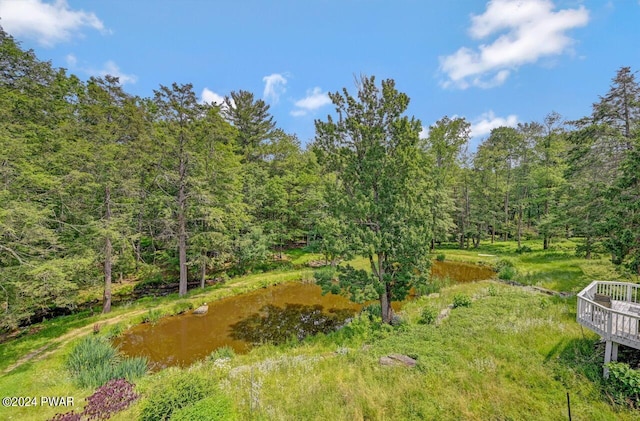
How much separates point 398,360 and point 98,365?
1061cm

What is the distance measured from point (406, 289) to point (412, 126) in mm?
7617

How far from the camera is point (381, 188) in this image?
39.7ft

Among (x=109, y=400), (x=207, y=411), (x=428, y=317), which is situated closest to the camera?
(x=207, y=411)

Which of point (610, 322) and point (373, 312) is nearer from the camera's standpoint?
point (610, 322)

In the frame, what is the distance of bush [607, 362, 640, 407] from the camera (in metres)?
5.85

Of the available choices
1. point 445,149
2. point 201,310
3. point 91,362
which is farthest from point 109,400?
point 445,149

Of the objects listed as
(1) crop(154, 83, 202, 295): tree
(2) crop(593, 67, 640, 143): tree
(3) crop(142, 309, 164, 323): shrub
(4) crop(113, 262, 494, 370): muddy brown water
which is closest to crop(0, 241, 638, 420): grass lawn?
(3) crop(142, 309, 164, 323): shrub

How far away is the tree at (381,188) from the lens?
11.7 m

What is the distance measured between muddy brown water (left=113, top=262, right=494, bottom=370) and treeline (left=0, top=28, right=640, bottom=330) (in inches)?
135

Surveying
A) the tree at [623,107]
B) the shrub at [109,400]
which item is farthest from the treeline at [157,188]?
the shrub at [109,400]

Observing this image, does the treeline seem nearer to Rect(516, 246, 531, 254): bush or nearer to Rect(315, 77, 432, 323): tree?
Rect(315, 77, 432, 323): tree

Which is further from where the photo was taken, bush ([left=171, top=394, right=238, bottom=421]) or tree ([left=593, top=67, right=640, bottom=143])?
tree ([left=593, top=67, right=640, bottom=143])

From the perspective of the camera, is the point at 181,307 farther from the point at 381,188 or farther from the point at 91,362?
the point at 381,188

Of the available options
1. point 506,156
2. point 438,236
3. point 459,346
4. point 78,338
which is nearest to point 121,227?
point 78,338
